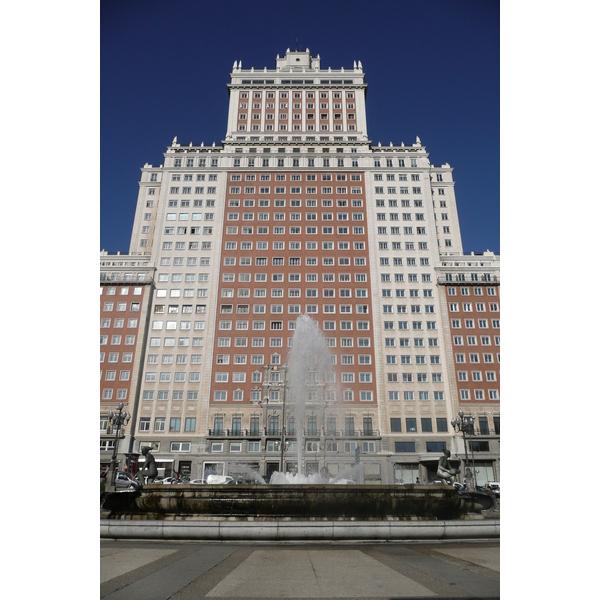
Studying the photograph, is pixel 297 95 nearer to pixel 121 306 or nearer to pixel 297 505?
pixel 121 306

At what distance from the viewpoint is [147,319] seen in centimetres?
5047

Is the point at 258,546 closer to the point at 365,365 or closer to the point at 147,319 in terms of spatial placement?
the point at 365,365

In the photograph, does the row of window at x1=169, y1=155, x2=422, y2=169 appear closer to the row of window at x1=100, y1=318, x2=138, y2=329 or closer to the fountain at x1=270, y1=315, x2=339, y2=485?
the row of window at x1=100, y1=318, x2=138, y2=329

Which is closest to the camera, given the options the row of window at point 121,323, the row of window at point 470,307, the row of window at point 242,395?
the row of window at point 242,395

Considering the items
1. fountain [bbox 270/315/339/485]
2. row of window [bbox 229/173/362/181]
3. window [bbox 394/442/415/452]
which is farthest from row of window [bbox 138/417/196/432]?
row of window [bbox 229/173/362/181]

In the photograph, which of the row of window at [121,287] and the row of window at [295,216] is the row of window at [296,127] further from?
the row of window at [121,287]

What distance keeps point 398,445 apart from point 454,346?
43.3ft

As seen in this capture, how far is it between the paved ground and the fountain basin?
82.1 inches

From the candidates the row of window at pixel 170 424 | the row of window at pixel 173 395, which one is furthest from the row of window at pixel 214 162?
the row of window at pixel 170 424

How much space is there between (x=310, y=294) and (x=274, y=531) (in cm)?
4447

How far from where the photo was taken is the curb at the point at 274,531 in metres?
7.87

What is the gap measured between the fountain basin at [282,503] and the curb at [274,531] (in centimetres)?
91

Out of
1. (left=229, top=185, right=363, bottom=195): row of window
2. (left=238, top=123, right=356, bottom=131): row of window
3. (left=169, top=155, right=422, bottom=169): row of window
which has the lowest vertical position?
(left=229, top=185, right=363, bottom=195): row of window

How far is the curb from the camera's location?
7.87 m
